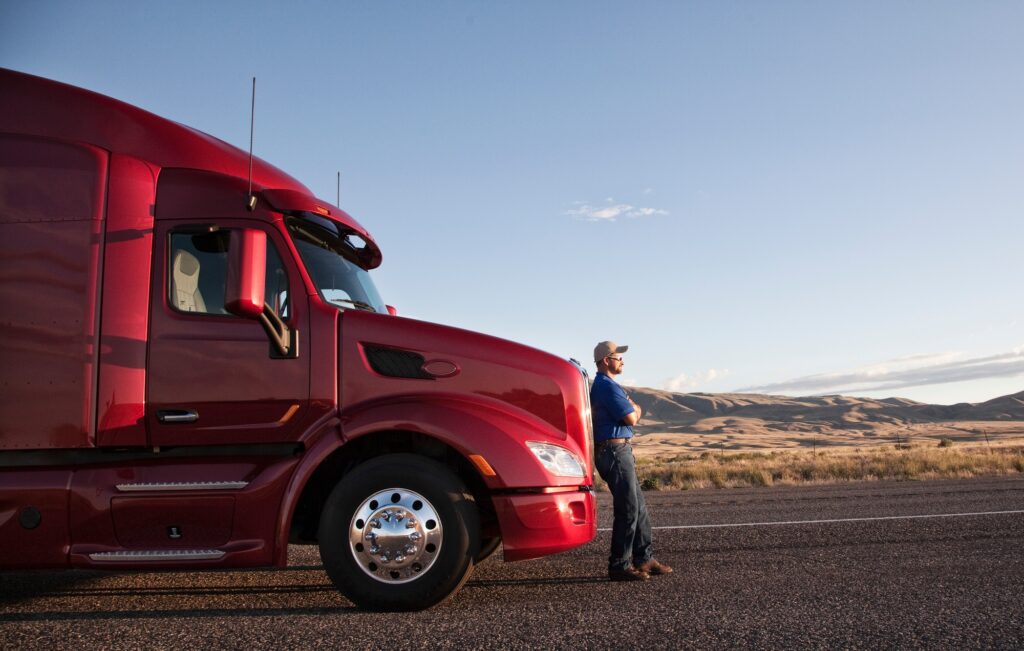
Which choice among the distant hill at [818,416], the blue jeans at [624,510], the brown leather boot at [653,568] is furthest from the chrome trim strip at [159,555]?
the distant hill at [818,416]

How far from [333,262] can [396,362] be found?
102 cm

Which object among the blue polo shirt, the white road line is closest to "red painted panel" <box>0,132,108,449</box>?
the blue polo shirt

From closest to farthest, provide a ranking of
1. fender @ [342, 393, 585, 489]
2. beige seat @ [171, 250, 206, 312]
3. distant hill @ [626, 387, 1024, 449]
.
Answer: fender @ [342, 393, 585, 489], beige seat @ [171, 250, 206, 312], distant hill @ [626, 387, 1024, 449]

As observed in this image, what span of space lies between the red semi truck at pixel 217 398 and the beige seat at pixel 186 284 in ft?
0.04

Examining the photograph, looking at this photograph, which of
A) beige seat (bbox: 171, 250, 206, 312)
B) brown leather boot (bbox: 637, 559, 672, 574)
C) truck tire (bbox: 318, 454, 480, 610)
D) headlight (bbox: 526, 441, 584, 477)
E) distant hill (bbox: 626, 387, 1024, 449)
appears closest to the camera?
truck tire (bbox: 318, 454, 480, 610)

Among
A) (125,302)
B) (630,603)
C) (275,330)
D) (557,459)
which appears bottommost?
(630,603)

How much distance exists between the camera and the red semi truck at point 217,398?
441cm

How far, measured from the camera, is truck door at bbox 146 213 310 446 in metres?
4.54

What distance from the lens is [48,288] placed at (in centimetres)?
455

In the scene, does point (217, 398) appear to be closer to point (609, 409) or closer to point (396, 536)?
point (396, 536)

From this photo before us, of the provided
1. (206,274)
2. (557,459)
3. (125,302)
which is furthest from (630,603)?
(125,302)

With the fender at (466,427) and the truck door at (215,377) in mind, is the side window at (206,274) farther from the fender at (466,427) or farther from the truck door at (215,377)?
the fender at (466,427)

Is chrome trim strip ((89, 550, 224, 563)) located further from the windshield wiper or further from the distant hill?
the distant hill

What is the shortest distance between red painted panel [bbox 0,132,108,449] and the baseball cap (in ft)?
11.3
